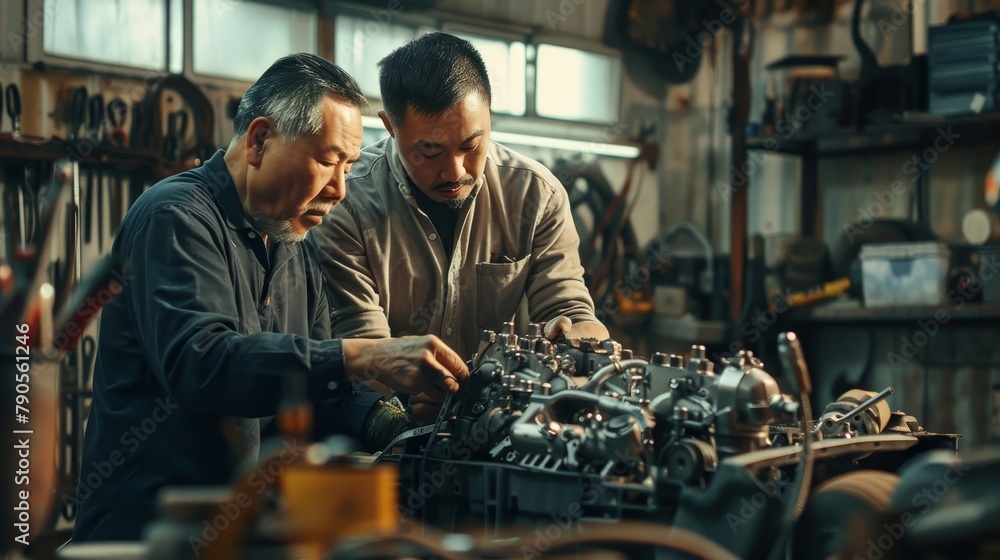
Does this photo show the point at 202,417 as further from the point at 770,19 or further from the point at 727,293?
the point at 770,19

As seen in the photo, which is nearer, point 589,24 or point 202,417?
point 202,417

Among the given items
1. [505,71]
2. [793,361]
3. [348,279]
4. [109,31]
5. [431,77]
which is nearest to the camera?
[793,361]

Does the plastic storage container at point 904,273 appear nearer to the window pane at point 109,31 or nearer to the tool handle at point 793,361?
the window pane at point 109,31

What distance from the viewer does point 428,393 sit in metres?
2.22

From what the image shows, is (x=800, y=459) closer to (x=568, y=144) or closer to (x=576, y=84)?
(x=568, y=144)

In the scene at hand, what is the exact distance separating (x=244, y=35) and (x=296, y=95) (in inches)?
132

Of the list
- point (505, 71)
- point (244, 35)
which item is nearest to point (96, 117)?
point (244, 35)

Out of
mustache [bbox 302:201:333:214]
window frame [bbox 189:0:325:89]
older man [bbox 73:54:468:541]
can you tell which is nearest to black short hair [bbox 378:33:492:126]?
older man [bbox 73:54:468:541]

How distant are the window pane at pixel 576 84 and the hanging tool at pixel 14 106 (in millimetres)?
2943

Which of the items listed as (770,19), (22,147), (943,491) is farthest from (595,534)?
(770,19)

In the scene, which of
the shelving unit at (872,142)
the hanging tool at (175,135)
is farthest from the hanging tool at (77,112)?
the shelving unit at (872,142)

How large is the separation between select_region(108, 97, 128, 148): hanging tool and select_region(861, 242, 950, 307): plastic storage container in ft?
12.2

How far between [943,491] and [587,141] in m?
5.60

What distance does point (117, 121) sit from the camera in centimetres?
505
